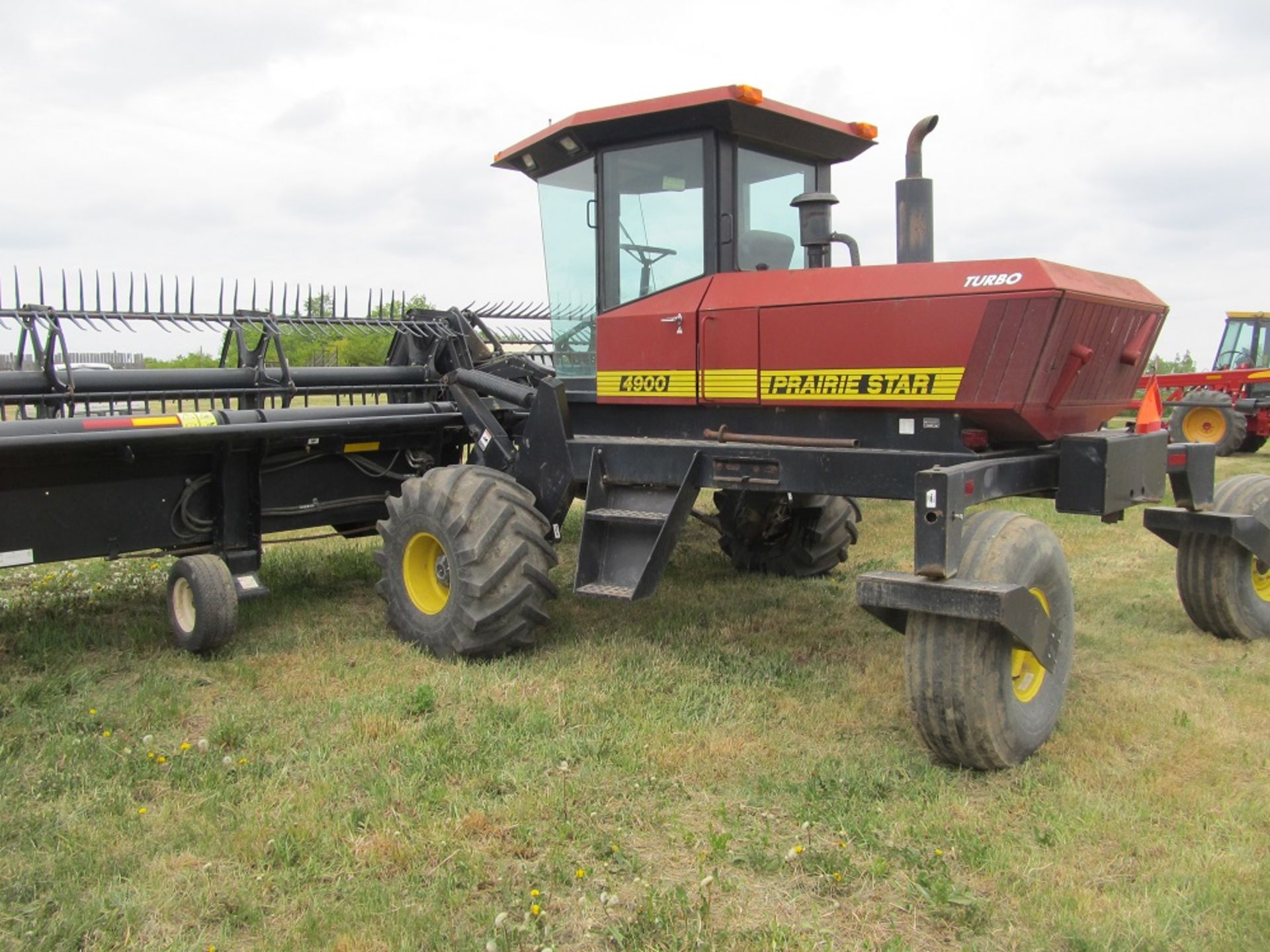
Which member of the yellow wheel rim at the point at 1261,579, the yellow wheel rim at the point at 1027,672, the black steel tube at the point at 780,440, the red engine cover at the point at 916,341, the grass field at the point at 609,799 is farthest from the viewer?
the yellow wheel rim at the point at 1261,579

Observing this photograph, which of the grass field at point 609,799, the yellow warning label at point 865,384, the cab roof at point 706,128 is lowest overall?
the grass field at point 609,799

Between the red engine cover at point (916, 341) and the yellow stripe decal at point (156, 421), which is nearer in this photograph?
the red engine cover at point (916, 341)

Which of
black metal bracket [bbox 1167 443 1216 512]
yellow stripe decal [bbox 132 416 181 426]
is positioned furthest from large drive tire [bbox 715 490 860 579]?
yellow stripe decal [bbox 132 416 181 426]

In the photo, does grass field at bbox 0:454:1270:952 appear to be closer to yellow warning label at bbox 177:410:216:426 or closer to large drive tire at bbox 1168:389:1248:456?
yellow warning label at bbox 177:410:216:426

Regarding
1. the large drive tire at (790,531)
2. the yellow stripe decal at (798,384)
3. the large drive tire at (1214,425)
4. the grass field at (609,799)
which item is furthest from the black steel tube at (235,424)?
the large drive tire at (1214,425)

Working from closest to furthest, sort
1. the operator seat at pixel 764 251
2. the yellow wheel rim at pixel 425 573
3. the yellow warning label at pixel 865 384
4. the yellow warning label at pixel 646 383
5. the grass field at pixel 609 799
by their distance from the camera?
the grass field at pixel 609 799
the yellow warning label at pixel 865 384
the yellow warning label at pixel 646 383
the operator seat at pixel 764 251
the yellow wheel rim at pixel 425 573

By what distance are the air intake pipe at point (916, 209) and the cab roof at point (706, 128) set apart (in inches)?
29.4

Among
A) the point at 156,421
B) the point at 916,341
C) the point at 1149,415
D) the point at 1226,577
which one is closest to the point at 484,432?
the point at 156,421

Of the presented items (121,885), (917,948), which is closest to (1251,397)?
(917,948)

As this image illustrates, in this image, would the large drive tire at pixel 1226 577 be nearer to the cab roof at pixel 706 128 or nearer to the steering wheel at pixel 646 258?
the cab roof at pixel 706 128

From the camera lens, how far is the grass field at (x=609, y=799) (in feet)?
9.71

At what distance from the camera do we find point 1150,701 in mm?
4656

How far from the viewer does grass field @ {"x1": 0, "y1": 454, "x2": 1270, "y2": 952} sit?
296 centimetres

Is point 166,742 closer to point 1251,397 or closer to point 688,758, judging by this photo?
point 688,758
